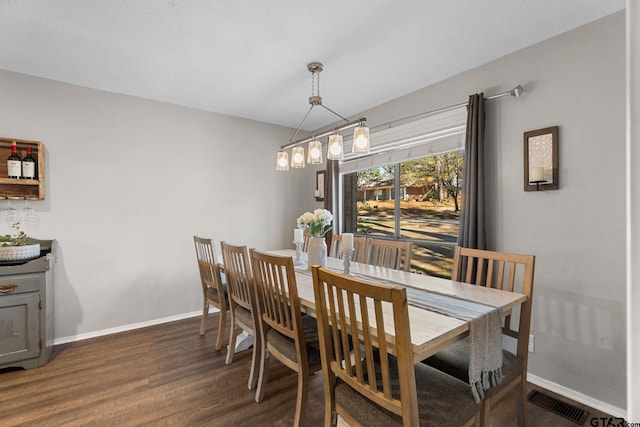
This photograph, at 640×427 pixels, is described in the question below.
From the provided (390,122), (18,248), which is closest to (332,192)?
(390,122)

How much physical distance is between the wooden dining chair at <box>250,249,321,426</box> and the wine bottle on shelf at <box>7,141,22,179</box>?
2.31 metres

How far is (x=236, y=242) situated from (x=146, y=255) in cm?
101

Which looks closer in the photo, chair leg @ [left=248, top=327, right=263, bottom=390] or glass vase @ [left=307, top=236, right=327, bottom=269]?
chair leg @ [left=248, top=327, right=263, bottom=390]

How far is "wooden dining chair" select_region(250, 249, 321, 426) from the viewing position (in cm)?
172

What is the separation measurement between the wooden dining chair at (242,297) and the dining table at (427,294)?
1.21ft

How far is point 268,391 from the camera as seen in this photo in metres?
2.18

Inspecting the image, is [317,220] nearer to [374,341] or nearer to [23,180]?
[374,341]

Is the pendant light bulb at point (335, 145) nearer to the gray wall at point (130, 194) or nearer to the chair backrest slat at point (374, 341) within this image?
the chair backrest slat at point (374, 341)

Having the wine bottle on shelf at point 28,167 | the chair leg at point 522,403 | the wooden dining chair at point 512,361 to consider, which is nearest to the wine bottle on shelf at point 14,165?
the wine bottle on shelf at point 28,167

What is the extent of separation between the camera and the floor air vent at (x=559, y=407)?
1911 millimetres

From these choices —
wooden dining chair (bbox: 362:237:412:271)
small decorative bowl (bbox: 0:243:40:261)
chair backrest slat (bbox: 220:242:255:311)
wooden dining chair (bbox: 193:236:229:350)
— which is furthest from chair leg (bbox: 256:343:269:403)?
small decorative bowl (bbox: 0:243:40:261)

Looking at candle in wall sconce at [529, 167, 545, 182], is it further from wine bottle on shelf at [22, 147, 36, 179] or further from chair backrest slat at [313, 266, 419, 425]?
wine bottle on shelf at [22, 147, 36, 179]


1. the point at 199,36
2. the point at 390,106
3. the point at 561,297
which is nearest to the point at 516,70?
the point at 390,106

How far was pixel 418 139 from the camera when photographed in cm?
308
